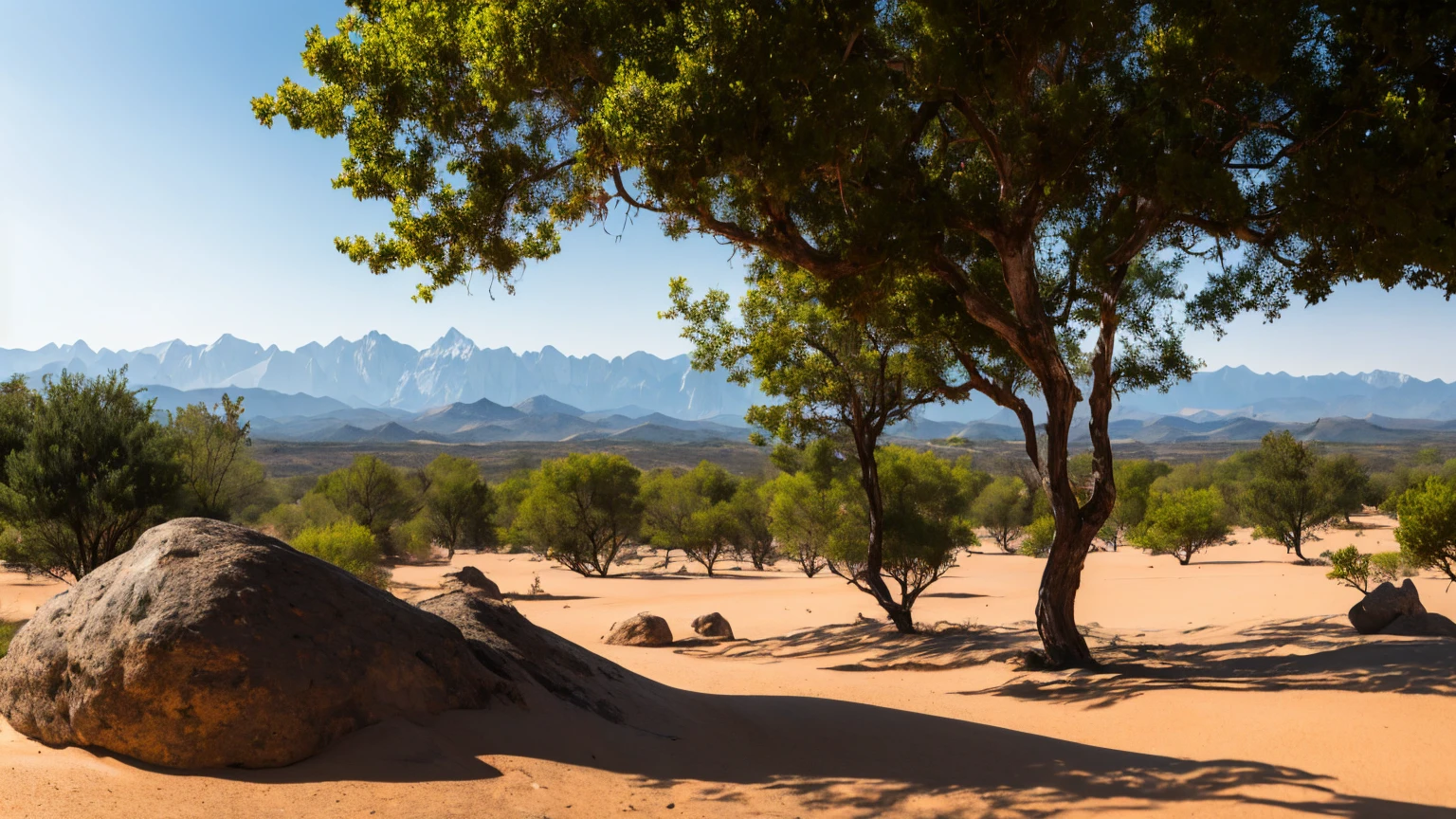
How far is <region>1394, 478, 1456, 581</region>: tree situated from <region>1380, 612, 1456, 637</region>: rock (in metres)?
0.92

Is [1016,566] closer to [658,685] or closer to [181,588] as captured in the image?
[658,685]

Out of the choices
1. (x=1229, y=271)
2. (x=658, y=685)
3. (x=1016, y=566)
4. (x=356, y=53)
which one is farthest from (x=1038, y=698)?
(x=1016, y=566)

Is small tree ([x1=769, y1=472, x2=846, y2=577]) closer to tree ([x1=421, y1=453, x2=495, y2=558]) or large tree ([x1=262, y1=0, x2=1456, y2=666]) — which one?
large tree ([x1=262, y1=0, x2=1456, y2=666])

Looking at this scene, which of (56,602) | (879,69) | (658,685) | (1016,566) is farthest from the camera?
(1016,566)

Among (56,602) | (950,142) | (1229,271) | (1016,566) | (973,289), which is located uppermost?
(950,142)

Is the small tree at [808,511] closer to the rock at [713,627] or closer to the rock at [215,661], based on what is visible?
the rock at [713,627]

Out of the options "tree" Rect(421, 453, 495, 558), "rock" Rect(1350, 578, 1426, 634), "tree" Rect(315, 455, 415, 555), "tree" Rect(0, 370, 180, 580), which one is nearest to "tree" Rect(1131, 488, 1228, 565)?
"rock" Rect(1350, 578, 1426, 634)

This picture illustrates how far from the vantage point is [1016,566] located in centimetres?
3756

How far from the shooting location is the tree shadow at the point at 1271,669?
25.8 ft

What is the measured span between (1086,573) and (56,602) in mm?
31791

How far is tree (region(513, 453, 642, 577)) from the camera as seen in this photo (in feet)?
115

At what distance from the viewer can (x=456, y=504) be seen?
44969 mm

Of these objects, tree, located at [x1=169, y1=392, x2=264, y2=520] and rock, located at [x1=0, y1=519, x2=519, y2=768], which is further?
tree, located at [x1=169, y1=392, x2=264, y2=520]

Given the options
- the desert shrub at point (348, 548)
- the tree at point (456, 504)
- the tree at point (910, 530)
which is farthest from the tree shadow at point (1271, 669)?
the tree at point (456, 504)
